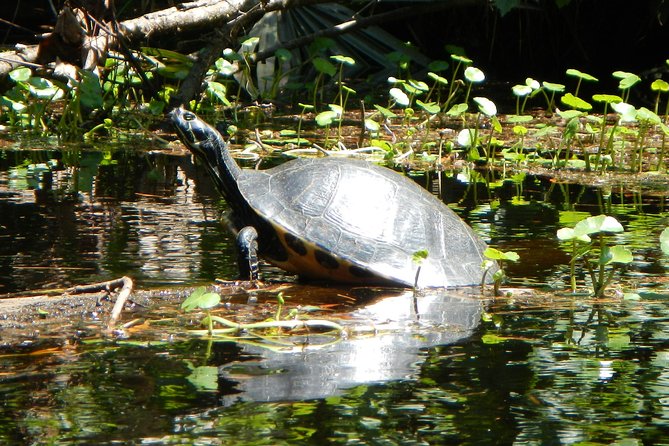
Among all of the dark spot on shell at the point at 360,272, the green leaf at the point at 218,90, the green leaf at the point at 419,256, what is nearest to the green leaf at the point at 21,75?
the green leaf at the point at 218,90

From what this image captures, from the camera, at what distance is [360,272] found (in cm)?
418

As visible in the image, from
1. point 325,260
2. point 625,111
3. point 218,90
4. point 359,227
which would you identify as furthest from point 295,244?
point 218,90

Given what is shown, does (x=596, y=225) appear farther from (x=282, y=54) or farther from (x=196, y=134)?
(x=282, y=54)

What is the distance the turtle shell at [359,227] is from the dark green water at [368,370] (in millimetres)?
220

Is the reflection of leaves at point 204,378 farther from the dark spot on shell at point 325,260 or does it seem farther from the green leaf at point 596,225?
the green leaf at point 596,225

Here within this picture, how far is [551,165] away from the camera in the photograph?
7.32 meters

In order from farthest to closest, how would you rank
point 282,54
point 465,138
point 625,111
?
point 282,54, point 465,138, point 625,111

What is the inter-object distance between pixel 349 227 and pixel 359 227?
0.14 ft

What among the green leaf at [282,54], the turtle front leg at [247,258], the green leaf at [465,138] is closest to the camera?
the turtle front leg at [247,258]

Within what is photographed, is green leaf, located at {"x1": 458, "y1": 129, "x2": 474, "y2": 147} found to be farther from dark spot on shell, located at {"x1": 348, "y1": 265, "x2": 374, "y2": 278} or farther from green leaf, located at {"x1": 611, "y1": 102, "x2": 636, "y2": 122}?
dark spot on shell, located at {"x1": 348, "y1": 265, "x2": 374, "y2": 278}

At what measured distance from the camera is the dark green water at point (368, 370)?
2.31 metres

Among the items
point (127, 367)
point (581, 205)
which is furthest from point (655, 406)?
point (581, 205)

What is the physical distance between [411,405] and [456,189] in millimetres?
4030

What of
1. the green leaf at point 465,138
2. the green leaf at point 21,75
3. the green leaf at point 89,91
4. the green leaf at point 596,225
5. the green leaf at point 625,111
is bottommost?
the green leaf at point 596,225
